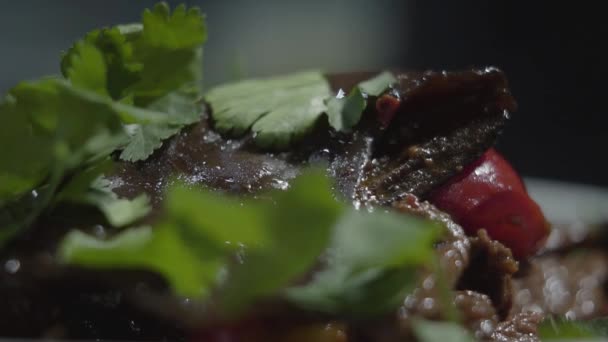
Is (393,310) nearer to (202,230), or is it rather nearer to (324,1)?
(202,230)

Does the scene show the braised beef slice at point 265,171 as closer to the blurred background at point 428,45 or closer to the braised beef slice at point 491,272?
the braised beef slice at point 491,272

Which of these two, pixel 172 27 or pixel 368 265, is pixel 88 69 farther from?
pixel 368 265

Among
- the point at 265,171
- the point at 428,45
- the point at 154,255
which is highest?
the point at 154,255

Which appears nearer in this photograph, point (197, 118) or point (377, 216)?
point (377, 216)

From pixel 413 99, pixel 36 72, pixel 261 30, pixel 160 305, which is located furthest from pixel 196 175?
pixel 261 30

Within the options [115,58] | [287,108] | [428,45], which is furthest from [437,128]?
[428,45]

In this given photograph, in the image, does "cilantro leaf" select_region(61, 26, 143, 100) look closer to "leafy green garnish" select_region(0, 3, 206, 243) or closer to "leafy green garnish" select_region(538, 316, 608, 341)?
"leafy green garnish" select_region(0, 3, 206, 243)

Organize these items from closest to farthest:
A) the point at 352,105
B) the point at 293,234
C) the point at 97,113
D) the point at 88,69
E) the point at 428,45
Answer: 1. the point at 293,234
2. the point at 97,113
3. the point at 88,69
4. the point at 352,105
5. the point at 428,45
